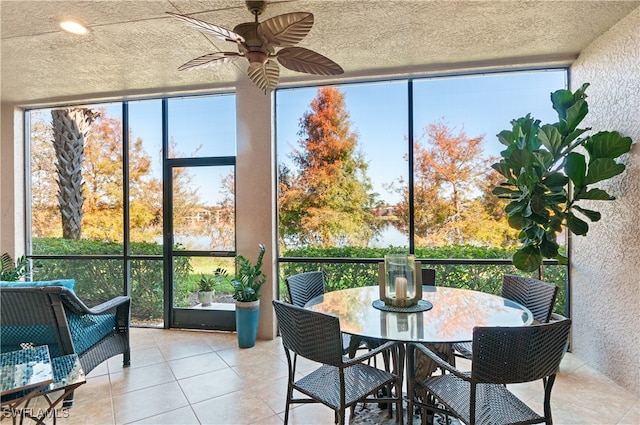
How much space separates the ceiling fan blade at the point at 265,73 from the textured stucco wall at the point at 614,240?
9.26 ft

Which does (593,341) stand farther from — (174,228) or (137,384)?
(174,228)

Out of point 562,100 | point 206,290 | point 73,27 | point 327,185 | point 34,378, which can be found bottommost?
point 206,290

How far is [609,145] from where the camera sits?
8.32 feet

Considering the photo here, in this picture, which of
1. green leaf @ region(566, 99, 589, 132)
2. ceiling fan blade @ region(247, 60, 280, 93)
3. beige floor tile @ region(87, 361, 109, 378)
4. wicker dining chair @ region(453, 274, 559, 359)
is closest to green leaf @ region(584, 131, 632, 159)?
green leaf @ region(566, 99, 589, 132)

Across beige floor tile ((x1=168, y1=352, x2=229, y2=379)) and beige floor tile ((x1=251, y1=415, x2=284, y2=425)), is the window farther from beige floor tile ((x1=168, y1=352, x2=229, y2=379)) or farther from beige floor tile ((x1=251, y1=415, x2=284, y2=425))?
beige floor tile ((x1=251, y1=415, x2=284, y2=425))

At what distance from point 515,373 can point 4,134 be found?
20.9 ft

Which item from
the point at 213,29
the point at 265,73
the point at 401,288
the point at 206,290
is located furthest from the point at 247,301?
the point at 213,29

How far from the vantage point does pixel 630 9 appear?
2555 millimetres

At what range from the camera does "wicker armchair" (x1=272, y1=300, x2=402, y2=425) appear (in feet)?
5.50

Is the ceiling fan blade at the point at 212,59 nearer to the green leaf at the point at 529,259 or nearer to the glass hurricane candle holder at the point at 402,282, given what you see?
the glass hurricane candle holder at the point at 402,282

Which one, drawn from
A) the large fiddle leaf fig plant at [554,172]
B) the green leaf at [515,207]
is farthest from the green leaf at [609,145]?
the green leaf at [515,207]

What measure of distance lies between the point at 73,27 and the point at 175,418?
3.17 meters

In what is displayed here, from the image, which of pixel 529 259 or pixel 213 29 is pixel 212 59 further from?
pixel 529 259

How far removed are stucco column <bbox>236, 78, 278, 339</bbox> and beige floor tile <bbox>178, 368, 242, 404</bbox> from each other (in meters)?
0.92
